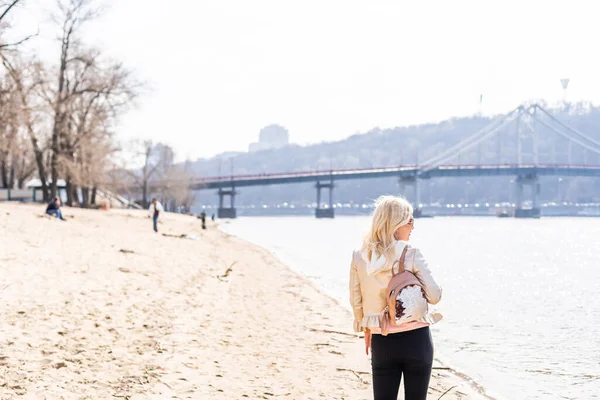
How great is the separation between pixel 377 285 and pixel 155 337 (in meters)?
5.14

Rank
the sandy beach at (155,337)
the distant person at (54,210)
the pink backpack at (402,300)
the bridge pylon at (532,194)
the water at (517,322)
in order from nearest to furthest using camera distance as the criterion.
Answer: the pink backpack at (402,300) < the sandy beach at (155,337) < the water at (517,322) < the distant person at (54,210) < the bridge pylon at (532,194)

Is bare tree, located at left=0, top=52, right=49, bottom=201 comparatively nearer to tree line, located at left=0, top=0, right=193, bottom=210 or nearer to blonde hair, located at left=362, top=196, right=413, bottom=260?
tree line, located at left=0, top=0, right=193, bottom=210

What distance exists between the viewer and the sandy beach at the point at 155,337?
6.03 metres

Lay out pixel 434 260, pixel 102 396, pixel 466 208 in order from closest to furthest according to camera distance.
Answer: pixel 102 396 < pixel 434 260 < pixel 466 208

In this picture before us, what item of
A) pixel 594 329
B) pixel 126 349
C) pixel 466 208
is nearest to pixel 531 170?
pixel 466 208

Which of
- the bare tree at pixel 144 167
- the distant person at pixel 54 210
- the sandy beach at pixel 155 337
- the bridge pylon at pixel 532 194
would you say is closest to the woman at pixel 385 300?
the sandy beach at pixel 155 337

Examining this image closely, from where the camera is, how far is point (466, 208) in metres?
160

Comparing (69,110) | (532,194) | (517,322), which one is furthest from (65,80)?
(532,194)

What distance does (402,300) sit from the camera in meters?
3.46

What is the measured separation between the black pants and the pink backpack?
95mm

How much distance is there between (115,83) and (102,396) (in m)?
33.1

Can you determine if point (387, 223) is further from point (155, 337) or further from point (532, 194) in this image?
point (532, 194)

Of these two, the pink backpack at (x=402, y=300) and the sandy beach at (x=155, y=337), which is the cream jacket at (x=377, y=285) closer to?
the pink backpack at (x=402, y=300)

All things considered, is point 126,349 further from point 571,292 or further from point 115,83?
point 115,83
